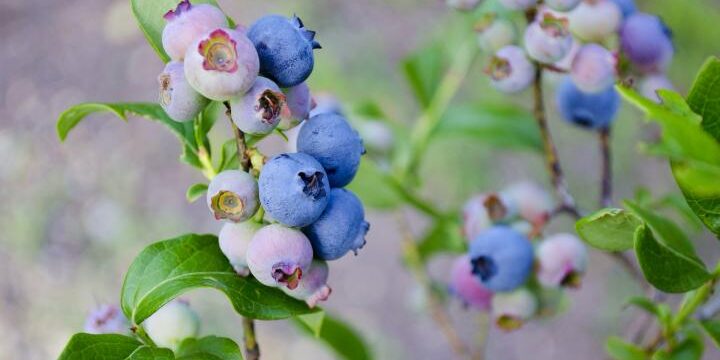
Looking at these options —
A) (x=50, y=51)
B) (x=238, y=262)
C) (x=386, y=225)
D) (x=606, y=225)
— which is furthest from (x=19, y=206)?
(x=606, y=225)

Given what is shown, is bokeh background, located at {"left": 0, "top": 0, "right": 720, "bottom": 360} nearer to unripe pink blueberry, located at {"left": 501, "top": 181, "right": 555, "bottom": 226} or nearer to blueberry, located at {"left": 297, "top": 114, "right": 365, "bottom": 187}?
unripe pink blueberry, located at {"left": 501, "top": 181, "right": 555, "bottom": 226}

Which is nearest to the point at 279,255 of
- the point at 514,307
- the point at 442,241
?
the point at 514,307

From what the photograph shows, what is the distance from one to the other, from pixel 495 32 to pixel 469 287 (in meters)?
0.43

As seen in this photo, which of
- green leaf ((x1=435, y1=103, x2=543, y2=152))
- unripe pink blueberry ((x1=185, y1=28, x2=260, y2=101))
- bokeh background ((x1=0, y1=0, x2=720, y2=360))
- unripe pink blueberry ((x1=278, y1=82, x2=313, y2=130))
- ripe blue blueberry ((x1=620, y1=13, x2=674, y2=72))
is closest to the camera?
unripe pink blueberry ((x1=185, y1=28, x2=260, y2=101))

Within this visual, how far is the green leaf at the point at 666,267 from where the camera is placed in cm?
88

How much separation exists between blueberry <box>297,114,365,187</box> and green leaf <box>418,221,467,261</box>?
600 millimetres

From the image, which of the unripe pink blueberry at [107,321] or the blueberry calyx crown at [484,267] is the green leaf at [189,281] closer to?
the unripe pink blueberry at [107,321]

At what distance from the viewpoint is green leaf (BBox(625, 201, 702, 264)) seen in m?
0.91

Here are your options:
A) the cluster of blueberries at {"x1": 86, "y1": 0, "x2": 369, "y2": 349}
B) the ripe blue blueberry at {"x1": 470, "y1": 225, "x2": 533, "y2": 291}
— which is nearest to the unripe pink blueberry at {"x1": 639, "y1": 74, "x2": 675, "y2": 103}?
the ripe blue blueberry at {"x1": 470, "y1": 225, "x2": 533, "y2": 291}

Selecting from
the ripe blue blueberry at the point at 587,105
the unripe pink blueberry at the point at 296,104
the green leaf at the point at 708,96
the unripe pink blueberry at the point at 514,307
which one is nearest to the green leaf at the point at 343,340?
the unripe pink blueberry at the point at 514,307

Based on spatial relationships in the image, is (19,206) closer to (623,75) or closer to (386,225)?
(386,225)

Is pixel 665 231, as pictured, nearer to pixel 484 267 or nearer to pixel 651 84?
pixel 484 267

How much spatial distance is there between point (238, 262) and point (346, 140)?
7.4 inches

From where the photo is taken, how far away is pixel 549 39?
1114mm
